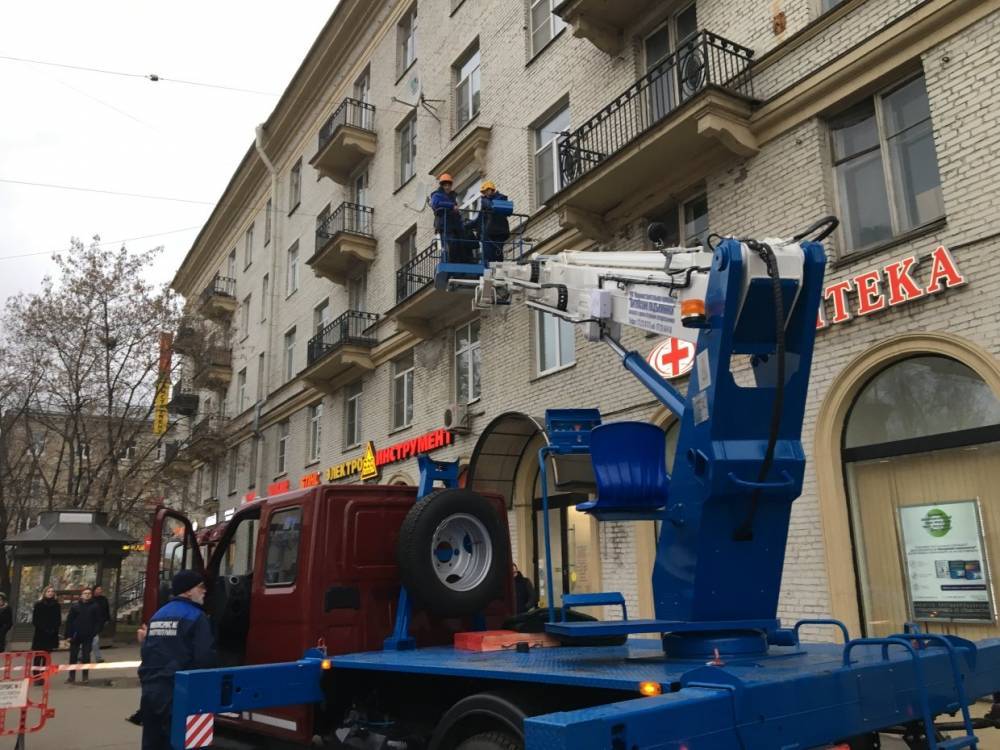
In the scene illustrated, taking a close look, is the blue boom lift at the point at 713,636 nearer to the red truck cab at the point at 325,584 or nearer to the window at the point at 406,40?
the red truck cab at the point at 325,584

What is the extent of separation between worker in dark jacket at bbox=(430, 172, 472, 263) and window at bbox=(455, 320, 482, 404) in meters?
4.79

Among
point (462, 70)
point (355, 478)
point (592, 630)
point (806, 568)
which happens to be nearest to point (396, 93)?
point (462, 70)

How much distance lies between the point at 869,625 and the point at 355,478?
14209 millimetres

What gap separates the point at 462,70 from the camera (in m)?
19.1

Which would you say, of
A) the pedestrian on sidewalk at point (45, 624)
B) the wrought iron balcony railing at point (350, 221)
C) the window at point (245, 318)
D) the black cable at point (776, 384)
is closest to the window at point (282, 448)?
the window at point (245, 318)

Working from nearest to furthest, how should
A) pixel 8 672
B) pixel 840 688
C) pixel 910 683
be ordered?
pixel 840 688, pixel 910 683, pixel 8 672

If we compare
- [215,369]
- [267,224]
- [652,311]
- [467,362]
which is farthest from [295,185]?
[652,311]

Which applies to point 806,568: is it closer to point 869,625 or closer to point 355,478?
point 869,625

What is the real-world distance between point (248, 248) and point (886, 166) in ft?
94.3

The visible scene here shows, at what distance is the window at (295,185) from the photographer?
28.5 metres

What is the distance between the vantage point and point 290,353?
2762 centimetres

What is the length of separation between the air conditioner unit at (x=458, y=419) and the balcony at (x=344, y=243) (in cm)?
681

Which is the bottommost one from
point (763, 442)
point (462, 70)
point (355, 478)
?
point (763, 442)

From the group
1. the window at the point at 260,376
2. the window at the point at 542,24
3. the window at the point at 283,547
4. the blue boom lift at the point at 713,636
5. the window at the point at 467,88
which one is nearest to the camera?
the blue boom lift at the point at 713,636
